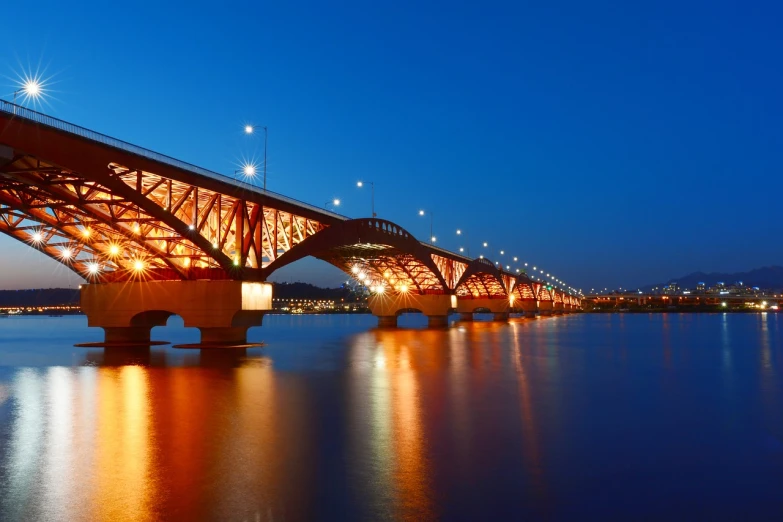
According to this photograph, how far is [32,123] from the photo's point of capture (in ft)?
107

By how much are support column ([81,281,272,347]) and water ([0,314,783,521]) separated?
58.5 ft

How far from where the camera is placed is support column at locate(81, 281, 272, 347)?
48.3 m

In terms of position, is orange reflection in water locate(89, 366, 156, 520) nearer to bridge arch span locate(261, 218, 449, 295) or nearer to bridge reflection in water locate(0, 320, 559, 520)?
bridge reflection in water locate(0, 320, 559, 520)

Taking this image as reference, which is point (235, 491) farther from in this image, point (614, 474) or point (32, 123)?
point (32, 123)

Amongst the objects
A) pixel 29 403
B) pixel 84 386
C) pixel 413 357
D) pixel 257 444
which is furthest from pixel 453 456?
pixel 413 357

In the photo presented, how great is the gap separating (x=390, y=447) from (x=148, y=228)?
121 ft

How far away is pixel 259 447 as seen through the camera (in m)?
14.6

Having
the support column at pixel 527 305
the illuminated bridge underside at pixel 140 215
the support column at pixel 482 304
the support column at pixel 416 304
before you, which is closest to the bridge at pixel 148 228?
the illuminated bridge underside at pixel 140 215

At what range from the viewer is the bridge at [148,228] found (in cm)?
3544

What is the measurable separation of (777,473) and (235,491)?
34.2ft

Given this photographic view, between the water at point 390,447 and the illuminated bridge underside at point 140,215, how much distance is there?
12164 millimetres

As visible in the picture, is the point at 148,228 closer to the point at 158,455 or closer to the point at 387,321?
the point at 158,455

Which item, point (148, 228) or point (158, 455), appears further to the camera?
point (148, 228)

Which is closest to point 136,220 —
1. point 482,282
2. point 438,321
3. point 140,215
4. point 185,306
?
point 140,215
